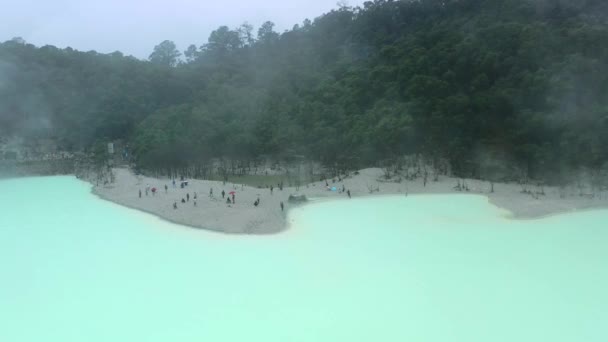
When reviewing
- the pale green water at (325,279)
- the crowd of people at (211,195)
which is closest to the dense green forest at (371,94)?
the crowd of people at (211,195)

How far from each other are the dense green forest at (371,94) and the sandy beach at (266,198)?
2.70 meters

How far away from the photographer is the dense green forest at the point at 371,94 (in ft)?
75.4

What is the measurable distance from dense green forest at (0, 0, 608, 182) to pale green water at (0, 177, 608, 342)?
7.68 m

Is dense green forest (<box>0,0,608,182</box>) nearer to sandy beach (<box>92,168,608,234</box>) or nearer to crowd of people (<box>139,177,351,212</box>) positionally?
sandy beach (<box>92,168,608,234</box>)

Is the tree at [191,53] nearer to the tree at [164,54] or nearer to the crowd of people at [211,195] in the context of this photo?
the tree at [164,54]

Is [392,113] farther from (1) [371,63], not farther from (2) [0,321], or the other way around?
(2) [0,321]

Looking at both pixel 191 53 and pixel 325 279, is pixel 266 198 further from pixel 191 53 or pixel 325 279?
pixel 191 53

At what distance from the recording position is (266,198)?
19844mm

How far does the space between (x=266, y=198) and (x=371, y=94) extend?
12768 millimetres

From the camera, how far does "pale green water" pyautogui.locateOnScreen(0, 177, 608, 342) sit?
8734 mm

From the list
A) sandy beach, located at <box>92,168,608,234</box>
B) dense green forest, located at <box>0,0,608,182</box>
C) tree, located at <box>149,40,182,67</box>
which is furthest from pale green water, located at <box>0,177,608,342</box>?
tree, located at <box>149,40,182,67</box>

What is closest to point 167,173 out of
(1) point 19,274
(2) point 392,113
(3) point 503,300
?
(2) point 392,113

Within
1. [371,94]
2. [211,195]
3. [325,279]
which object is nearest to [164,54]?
[371,94]

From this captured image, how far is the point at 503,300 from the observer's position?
9586mm
